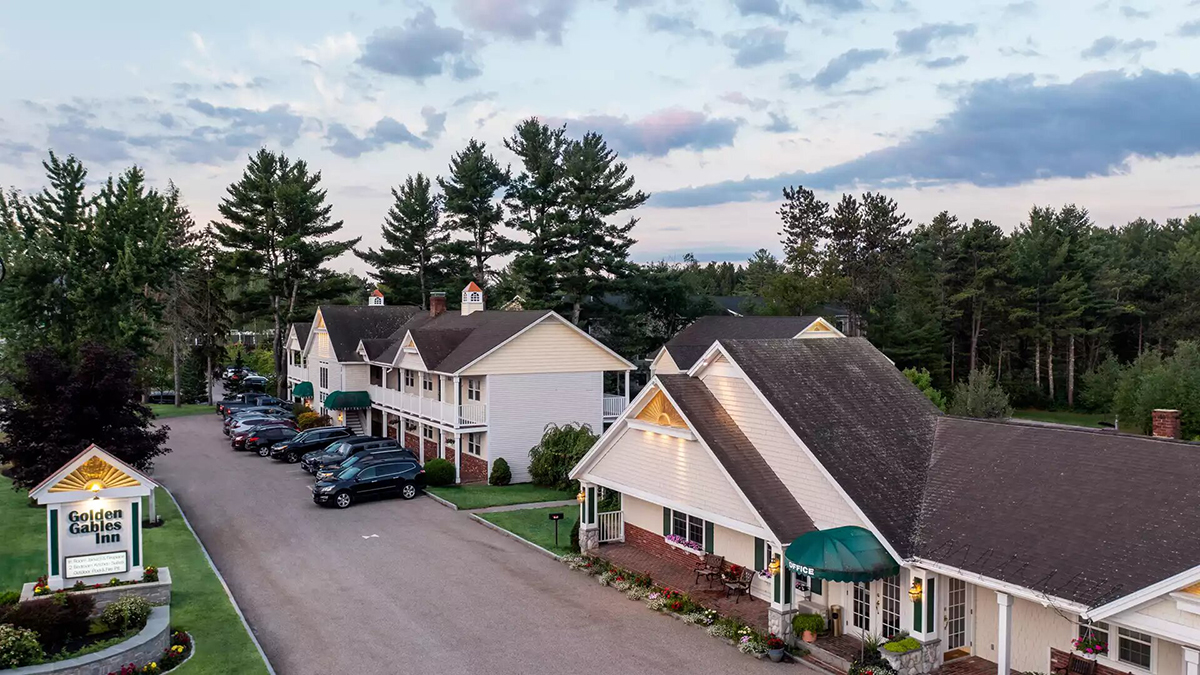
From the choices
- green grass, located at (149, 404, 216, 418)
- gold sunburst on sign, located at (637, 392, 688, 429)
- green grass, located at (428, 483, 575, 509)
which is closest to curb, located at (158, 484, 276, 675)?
green grass, located at (428, 483, 575, 509)

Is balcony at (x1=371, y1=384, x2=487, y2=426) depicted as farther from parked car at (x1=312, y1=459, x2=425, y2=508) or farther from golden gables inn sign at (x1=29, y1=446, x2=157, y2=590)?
golden gables inn sign at (x1=29, y1=446, x2=157, y2=590)

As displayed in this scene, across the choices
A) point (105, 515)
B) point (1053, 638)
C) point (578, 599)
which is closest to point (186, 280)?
point (105, 515)

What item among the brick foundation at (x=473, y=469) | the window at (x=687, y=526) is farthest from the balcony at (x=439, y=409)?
the window at (x=687, y=526)

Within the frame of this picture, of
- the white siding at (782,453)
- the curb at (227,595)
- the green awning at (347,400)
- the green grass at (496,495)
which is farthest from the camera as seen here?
the green awning at (347,400)

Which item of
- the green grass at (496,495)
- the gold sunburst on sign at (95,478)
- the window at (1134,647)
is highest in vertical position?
the gold sunburst on sign at (95,478)

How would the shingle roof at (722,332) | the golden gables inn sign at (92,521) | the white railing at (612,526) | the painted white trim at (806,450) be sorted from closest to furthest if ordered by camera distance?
the painted white trim at (806,450), the golden gables inn sign at (92,521), the white railing at (612,526), the shingle roof at (722,332)

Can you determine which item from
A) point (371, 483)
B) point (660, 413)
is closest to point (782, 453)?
point (660, 413)

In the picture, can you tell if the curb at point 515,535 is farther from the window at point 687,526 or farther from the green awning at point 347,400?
the green awning at point 347,400
